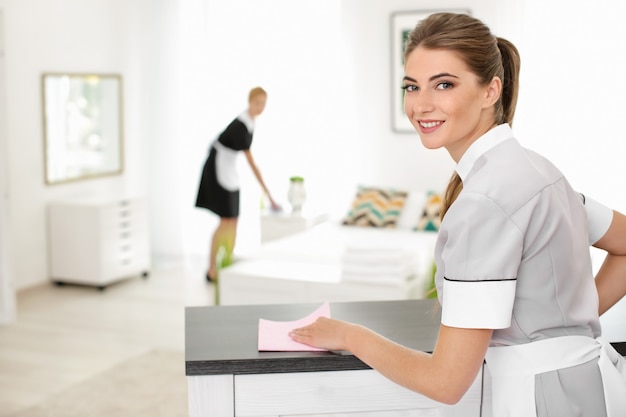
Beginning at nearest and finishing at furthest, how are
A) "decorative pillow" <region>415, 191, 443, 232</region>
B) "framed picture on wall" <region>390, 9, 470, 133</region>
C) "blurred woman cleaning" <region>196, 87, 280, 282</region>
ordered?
"decorative pillow" <region>415, 191, 443, 232</region> → "blurred woman cleaning" <region>196, 87, 280, 282</region> → "framed picture on wall" <region>390, 9, 470, 133</region>

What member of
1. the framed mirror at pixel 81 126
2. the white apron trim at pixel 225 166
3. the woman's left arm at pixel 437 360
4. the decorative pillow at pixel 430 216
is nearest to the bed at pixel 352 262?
the decorative pillow at pixel 430 216

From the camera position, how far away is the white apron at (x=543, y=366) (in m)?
1.35

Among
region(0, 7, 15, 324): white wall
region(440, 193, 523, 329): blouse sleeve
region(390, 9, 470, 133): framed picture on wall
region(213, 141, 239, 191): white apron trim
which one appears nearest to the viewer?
region(440, 193, 523, 329): blouse sleeve

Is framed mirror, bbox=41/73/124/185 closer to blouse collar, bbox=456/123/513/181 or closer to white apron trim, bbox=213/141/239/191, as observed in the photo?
white apron trim, bbox=213/141/239/191

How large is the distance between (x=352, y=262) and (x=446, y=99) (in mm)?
2738

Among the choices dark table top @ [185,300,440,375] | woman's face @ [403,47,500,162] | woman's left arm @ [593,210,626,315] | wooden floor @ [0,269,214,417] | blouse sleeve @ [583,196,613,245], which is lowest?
wooden floor @ [0,269,214,417]

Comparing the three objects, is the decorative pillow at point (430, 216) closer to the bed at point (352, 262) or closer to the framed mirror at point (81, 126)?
the bed at point (352, 262)

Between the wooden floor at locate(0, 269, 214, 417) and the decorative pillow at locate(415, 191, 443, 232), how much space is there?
155cm

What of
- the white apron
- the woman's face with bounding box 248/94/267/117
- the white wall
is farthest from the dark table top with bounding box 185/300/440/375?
the woman's face with bounding box 248/94/267/117

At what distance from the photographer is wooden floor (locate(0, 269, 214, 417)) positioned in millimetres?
4148

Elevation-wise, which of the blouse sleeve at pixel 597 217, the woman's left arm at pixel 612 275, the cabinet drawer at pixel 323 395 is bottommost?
the cabinet drawer at pixel 323 395

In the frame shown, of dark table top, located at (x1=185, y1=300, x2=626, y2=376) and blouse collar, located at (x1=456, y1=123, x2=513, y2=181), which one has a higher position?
blouse collar, located at (x1=456, y1=123, x2=513, y2=181)

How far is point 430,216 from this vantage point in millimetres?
5789

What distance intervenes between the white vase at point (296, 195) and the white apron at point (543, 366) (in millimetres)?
4915
